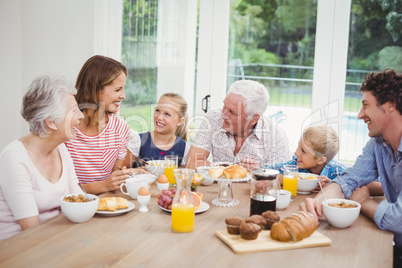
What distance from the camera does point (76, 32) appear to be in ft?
12.8

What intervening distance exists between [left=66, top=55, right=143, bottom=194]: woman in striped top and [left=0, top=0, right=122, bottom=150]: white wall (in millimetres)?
A: 1434

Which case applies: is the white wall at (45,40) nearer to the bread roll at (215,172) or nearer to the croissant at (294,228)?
the bread roll at (215,172)

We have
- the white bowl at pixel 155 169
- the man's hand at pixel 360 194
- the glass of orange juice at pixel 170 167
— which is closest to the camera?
the man's hand at pixel 360 194

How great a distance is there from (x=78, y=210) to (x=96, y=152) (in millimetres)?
1020

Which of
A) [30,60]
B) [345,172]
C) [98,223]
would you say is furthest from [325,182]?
[30,60]

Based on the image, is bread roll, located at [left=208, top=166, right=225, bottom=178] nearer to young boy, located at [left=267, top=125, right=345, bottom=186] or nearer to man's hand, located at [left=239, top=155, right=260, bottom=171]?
man's hand, located at [left=239, top=155, right=260, bottom=171]

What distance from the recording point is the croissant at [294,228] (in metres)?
1.42

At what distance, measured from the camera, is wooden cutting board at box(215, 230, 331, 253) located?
1367 millimetres

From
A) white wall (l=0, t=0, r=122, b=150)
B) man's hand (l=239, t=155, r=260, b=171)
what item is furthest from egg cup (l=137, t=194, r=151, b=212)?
white wall (l=0, t=0, r=122, b=150)

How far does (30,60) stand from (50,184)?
265 centimetres

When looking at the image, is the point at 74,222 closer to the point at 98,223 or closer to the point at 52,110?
the point at 98,223

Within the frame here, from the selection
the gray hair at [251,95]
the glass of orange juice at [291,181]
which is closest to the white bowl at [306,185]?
the glass of orange juice at [291,181]

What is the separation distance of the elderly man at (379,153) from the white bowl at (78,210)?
844 mm

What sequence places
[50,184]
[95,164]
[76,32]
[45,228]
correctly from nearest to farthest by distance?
[45,228] < [50,184] < [95,164] < [76,32]
